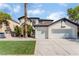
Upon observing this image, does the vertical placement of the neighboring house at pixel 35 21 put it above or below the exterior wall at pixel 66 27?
above

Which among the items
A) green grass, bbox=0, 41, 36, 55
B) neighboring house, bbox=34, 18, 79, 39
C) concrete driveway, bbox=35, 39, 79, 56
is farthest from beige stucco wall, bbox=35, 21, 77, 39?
green grass, bbox=0, 41, 36, 55

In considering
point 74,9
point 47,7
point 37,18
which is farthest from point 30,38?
point 74,9

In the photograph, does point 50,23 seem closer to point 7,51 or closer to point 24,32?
point 24,32

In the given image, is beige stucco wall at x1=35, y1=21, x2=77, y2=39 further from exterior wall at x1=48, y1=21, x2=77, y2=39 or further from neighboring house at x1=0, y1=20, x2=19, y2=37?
neighboring house at x1=0, y1=20, x2=19, y2=37

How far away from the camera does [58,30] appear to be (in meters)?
5.82

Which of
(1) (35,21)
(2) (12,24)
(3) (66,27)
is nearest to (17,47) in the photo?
(2) (12,24)

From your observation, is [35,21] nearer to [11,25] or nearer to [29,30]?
[29,30]

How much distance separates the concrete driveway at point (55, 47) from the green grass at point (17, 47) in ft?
0.68

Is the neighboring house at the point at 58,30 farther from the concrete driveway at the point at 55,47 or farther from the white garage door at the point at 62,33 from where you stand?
the concrete driveway at the point at 55,47

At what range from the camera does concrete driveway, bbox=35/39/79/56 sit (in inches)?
204

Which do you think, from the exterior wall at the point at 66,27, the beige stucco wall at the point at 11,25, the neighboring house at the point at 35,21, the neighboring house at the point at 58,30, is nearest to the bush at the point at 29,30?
the neighboring house at the point at 35,21

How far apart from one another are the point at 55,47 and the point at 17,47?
1.07 meters

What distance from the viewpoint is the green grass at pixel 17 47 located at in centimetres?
520

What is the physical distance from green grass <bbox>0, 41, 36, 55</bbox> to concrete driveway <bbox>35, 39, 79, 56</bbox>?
21 cm
